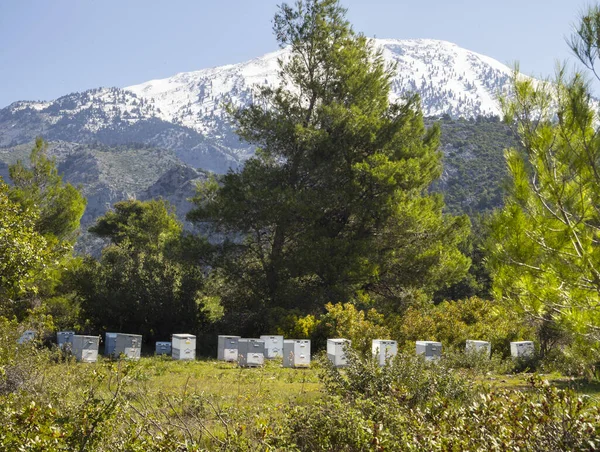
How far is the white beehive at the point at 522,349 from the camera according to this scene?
14784mm

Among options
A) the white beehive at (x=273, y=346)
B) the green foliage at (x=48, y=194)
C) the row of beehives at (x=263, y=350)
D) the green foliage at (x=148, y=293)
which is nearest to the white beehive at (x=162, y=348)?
the row of beehives at (x=263, y=350)

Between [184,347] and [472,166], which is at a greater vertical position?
[472,166]

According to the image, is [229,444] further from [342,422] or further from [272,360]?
[272,360]

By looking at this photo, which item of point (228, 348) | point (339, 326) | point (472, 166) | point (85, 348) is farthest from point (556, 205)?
point (472, 166)

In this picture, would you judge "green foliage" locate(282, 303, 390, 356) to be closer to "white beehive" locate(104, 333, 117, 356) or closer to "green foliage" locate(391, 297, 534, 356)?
"green foliage" locate(391, 297, 534, 356)

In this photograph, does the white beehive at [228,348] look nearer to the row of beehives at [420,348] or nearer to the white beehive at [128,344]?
the white beehive at [128,344]

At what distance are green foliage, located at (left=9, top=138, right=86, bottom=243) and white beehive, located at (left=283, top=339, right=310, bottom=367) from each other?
12941 millimetres

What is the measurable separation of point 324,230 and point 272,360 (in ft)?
22.0

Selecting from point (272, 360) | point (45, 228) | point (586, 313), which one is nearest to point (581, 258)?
point (586, 313)

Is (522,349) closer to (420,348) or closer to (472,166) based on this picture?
(420,348)

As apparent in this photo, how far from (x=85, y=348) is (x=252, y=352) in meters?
4.47

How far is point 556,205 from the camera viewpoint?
759 centimetres

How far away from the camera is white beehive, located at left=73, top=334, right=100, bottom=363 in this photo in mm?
15633

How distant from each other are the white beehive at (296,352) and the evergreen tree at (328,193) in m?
5.01
